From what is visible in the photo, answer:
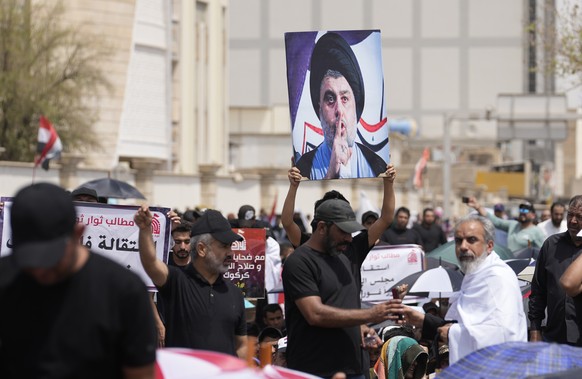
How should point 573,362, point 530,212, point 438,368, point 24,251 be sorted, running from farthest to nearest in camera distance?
point 530,212
point 438,368
point 573,362
point 24,251

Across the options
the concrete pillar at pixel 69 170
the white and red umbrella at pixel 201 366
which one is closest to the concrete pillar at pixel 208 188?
the concrete pillar at pixel 69 170

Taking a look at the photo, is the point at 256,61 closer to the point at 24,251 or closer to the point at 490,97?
the point at 490,97

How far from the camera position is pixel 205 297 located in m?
7.80

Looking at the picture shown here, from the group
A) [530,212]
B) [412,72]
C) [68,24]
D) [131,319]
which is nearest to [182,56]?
[68,24]

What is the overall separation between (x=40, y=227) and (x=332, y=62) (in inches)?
221

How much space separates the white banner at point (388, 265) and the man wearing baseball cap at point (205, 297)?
7312 millimetres

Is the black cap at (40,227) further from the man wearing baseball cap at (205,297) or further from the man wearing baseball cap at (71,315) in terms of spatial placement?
the man wearing baseball cap at (205,297)

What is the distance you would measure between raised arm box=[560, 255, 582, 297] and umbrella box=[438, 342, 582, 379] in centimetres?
169

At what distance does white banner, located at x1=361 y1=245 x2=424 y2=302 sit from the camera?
1531 cm

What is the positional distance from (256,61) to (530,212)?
82432 millimetres

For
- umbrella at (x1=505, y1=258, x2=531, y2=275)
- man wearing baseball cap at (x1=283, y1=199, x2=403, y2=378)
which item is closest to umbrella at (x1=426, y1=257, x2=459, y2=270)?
umbrella at (x1=505, y1=258, x2=531, y2=275)

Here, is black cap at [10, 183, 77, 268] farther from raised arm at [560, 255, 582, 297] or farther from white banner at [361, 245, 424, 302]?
white banner at [361, 245, 424, 302]

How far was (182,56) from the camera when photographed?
57344 mm

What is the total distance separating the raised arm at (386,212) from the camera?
8.66m
